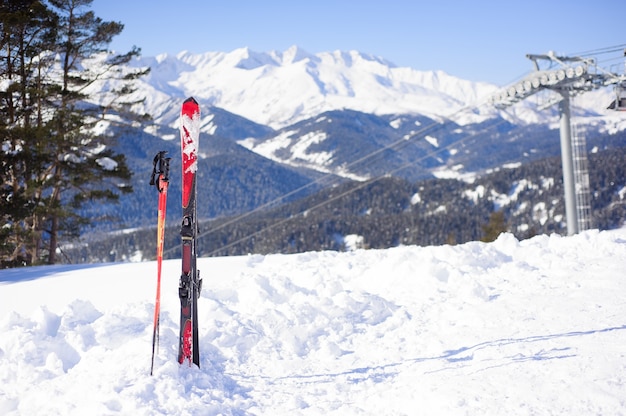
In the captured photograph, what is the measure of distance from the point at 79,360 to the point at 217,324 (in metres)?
1.95

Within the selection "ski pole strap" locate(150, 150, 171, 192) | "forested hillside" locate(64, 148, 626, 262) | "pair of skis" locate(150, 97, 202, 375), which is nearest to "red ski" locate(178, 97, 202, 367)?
"pair of skis" locate(150, 97, 202, 375)

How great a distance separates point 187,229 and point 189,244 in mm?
217

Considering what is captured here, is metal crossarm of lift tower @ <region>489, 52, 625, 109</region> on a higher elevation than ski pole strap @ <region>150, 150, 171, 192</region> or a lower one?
higher

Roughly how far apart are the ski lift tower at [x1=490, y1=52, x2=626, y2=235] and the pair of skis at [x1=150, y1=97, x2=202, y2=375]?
13.8 m

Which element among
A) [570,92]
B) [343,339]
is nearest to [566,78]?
[570,92]

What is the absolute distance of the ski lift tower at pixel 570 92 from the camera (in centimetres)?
1670

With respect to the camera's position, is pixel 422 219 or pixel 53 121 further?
pixel 422 219

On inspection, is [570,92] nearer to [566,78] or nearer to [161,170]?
[566,78]

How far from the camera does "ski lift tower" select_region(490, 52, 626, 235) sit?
1670cm

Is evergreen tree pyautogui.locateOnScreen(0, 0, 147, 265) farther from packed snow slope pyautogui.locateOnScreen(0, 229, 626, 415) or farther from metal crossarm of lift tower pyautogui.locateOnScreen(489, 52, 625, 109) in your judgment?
metal crossarm of lift tower pyautogui.locateOnScreen(489, 52, 625, 109)

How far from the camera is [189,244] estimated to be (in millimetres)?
5902

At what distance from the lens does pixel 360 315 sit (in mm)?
8219

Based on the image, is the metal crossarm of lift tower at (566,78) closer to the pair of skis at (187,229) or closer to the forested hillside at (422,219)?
the pair of skis at (187,229)

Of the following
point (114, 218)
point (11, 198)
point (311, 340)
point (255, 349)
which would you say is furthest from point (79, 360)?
point (114, 218)
